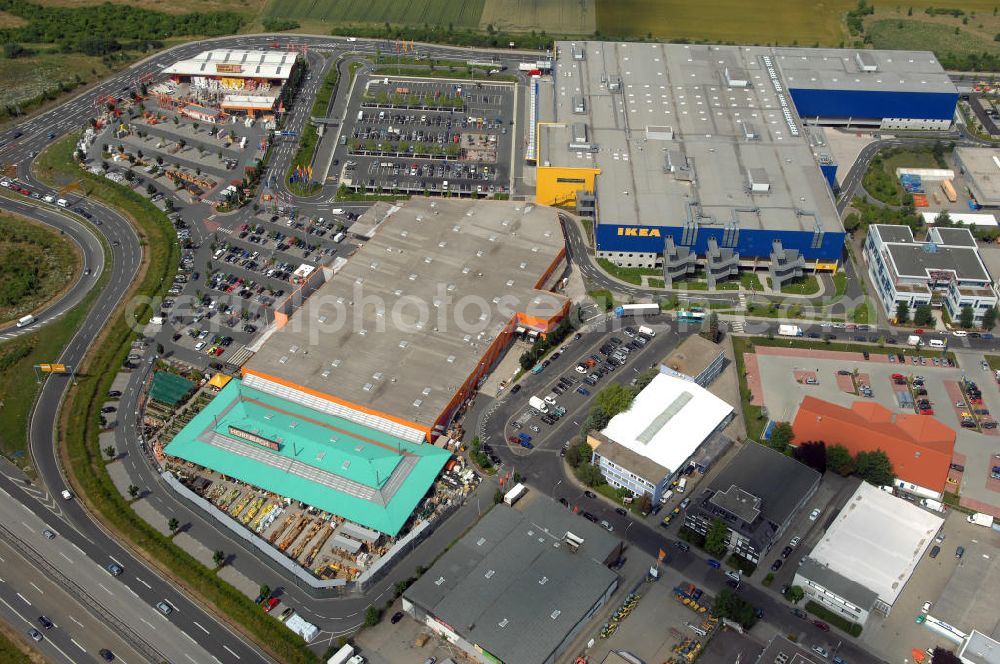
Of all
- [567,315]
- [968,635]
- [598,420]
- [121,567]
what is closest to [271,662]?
[121,567]

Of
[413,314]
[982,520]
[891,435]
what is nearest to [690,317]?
[891,435]

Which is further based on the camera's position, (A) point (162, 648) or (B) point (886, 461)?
(B) point (886, 461)

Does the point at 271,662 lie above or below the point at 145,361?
below

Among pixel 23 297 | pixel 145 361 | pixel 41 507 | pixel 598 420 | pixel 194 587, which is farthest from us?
pixel 23 297

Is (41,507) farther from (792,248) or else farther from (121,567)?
(792,248)

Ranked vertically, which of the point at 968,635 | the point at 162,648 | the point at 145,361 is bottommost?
the point at 968,635

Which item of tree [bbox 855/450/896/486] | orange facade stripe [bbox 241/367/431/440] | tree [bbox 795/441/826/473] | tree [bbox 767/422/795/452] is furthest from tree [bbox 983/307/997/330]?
orange facade stripe [bbox 241/367/431/440]
